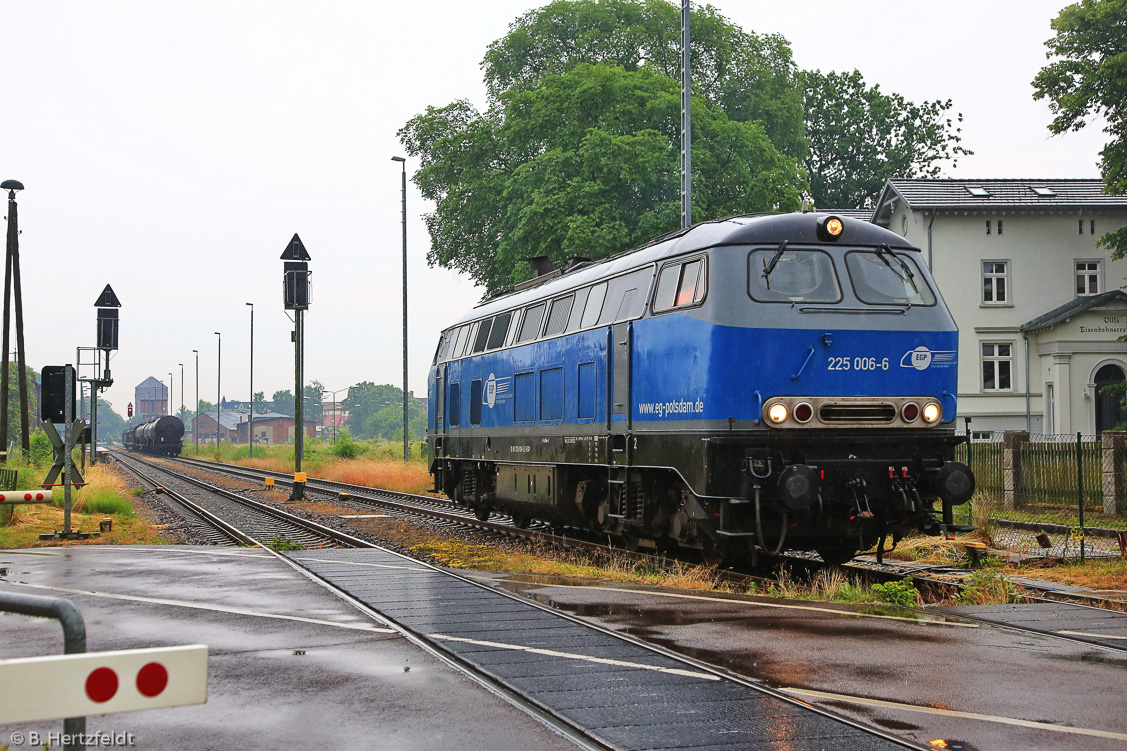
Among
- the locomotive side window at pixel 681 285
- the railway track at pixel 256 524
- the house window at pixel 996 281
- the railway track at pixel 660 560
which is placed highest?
the house window at pixel 996 281

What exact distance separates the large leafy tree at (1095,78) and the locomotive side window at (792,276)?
794 inches

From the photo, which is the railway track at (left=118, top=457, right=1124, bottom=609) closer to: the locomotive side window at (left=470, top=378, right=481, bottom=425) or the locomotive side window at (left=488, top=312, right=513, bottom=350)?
the locomotive side window at (left=470, top=378, right=481, bottom=425)

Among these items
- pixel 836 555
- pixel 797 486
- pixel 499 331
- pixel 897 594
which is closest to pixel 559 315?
pixel 499 331

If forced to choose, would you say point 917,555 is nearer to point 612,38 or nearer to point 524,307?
point 524,307

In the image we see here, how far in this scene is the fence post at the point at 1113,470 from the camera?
17.6 metres

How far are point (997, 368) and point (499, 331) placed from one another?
897 inches

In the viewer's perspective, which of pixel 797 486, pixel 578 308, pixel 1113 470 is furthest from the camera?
pixel 1113 470

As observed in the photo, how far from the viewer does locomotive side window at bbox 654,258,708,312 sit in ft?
36.8

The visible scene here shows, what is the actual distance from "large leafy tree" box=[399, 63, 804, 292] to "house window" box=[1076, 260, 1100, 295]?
9392mm

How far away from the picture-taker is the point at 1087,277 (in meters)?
35.4

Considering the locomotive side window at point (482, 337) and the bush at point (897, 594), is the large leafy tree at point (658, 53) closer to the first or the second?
the locomotive side window at point (482, 337)

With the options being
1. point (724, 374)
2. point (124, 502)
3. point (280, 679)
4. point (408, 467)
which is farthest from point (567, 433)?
point (408, 467)

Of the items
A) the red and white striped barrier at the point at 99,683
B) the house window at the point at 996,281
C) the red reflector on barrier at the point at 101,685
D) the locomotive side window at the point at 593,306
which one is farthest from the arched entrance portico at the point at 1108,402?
the red reflector on barrier at the point at 101,685

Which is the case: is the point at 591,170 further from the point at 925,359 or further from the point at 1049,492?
the point at 925,359
